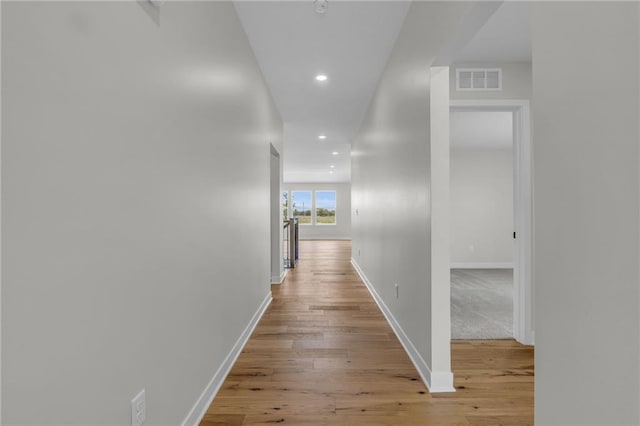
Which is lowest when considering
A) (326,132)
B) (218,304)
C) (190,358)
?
(190,358)

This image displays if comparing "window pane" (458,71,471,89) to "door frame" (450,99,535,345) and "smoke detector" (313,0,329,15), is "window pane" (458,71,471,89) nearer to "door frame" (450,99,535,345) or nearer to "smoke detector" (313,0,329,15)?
"door frame" (450,99,535,345)

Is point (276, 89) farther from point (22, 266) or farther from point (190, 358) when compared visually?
point (22, 266)

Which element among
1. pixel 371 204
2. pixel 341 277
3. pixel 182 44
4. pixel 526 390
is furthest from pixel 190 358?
pixel 341 277

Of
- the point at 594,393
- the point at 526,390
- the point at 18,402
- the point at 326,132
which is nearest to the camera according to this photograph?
the point at 18,402

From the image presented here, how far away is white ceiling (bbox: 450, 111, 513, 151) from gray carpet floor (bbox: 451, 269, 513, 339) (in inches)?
93.5

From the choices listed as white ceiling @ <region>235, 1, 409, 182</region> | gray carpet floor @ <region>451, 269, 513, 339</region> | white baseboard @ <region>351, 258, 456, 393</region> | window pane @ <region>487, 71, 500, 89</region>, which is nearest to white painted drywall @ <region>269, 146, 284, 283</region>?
white ceiling @ <region>235, 1, 409, 182</region>

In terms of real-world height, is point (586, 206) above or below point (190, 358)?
above

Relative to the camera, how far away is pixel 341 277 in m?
5.34

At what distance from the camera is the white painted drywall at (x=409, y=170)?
6.45 feet

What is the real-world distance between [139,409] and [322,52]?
2.97 metres

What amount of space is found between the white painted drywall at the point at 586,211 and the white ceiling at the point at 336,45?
1.06 m

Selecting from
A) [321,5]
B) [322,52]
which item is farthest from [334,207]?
[321,5]

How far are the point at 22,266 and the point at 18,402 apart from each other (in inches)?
11.5

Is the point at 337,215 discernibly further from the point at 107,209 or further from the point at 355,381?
the point at 107,209
